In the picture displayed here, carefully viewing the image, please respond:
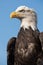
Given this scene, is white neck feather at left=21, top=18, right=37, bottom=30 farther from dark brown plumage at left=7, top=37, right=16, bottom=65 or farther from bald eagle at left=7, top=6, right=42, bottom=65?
dark brown plumage at left=7, top=37, right=16, bottom=65

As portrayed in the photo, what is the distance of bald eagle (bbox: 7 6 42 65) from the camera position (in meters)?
14.0

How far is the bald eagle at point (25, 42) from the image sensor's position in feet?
45.9

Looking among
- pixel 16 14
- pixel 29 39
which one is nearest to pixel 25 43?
pixel 29 39

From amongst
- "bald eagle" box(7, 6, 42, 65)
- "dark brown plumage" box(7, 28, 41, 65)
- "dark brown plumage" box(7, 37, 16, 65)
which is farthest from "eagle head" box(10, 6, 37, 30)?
"dark brown plumage" box(7, 37, 16, 65)

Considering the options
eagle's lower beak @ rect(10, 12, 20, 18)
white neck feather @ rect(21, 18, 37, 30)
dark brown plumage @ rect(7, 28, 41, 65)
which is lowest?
dark brown plumage @ rect(7, 28, 41, 65)

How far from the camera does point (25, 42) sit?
14.2 meters

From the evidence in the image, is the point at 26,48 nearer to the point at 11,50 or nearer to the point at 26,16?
the point at 11,50

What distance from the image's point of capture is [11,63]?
48.4 ft

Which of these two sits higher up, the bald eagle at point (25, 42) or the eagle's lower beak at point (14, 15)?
the eagle's lower beak at point (14, 15)

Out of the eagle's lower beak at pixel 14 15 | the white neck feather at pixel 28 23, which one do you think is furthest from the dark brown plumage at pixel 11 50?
the eagle's lower beak at pixel 14 15

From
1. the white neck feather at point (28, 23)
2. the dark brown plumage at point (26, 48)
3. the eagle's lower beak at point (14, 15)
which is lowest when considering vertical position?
the dark brown plumage at point (26, 48)

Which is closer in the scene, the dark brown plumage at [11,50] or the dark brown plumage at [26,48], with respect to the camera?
the dark brown plumage at [26,48]

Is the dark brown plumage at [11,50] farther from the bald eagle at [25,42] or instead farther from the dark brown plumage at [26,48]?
the dark brown plumage at [26,48]

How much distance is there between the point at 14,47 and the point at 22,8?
4.13 feet
